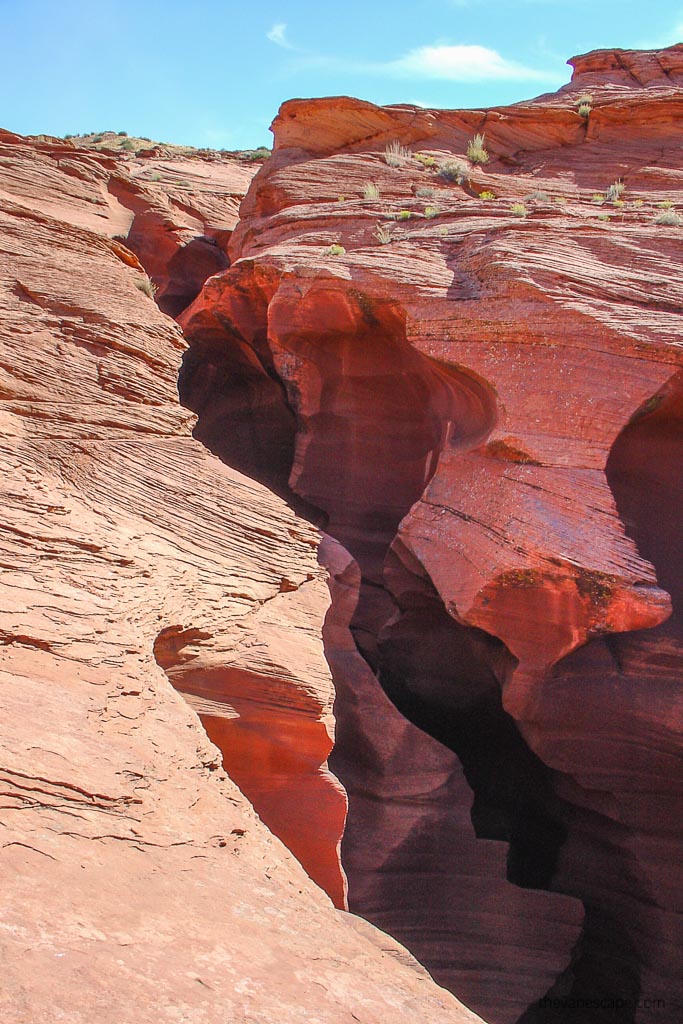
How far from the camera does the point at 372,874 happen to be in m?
8.51

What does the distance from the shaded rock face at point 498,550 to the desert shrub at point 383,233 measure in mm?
86

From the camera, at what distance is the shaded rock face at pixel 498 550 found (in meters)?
8.81

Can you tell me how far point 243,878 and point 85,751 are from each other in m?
0.93

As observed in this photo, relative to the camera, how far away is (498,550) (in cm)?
900

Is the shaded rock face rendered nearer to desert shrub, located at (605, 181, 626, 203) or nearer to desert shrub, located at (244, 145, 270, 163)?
desert shrub, located at (605, 181, 626, 203)

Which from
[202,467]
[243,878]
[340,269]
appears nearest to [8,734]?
[243,878]

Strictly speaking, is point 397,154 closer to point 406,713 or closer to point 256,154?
point 406,713

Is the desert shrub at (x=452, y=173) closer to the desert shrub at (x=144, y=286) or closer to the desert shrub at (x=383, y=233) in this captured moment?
the desert shrub at (x=383, y=233)

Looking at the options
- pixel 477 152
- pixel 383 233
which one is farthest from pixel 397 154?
pixel 383 233

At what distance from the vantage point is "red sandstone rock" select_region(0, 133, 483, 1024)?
105 inches

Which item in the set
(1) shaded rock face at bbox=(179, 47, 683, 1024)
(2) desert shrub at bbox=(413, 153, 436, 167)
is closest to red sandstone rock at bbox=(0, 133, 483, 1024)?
(1) shaded rock face at bbox=(179, 47, 683, 1024)

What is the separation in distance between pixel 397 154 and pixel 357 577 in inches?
401

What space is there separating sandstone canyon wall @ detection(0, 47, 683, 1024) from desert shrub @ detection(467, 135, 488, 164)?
40 cm

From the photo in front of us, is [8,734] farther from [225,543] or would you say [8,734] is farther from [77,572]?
[225,543]
